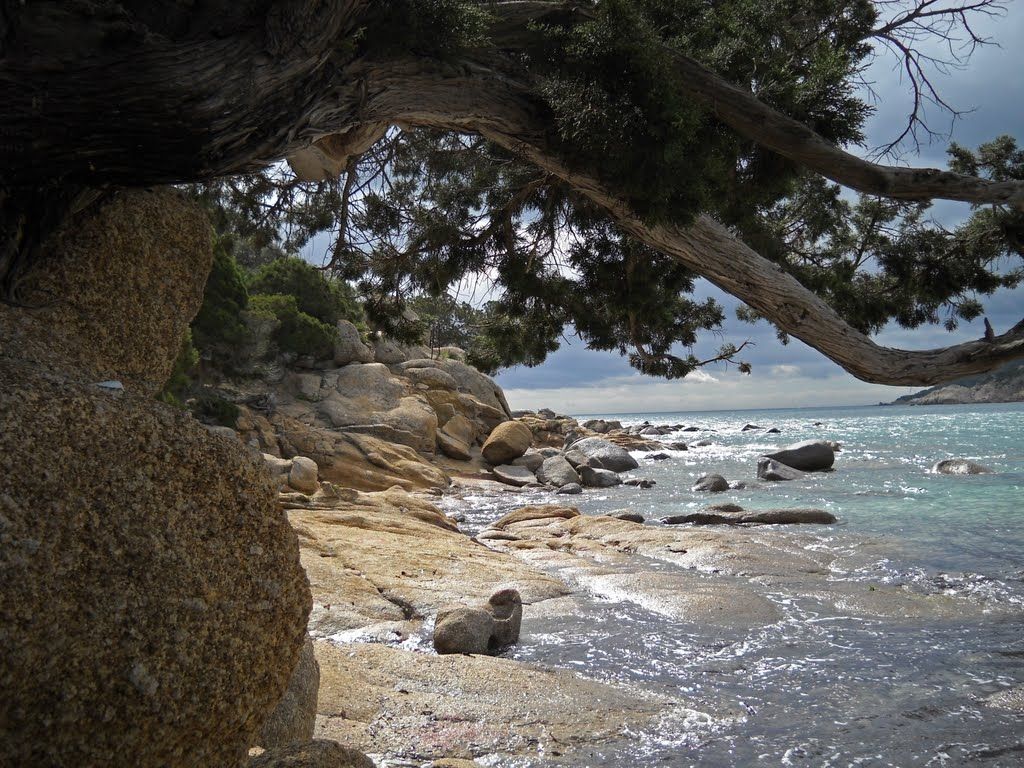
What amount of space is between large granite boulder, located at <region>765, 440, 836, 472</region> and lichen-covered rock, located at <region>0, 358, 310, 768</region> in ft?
74.8

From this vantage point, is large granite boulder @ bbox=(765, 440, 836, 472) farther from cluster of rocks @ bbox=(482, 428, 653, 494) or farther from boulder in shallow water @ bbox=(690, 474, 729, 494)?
cluster of rocks @ bbox=(482, 428, 653, 494)

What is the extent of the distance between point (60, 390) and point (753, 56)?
5.16 metres

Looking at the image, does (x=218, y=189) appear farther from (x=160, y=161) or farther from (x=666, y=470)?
(x=666, y=470)

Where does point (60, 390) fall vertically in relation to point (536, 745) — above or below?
above

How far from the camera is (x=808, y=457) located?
23016mm

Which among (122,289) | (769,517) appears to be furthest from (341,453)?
(122,289)

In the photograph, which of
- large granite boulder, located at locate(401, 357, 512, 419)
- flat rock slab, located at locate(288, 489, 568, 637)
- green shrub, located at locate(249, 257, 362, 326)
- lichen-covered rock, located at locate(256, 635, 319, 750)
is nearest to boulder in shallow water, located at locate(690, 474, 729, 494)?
large granite boulder, located at locate(401, 357, 512, 419)

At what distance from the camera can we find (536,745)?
12.3 ft

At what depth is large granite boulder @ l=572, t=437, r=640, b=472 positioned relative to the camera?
24.4m

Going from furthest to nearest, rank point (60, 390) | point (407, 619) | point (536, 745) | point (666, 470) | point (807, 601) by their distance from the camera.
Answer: point (666, 470) < point (807, 601) < point (407, 619) < point (536, 745) < point (60, 390)

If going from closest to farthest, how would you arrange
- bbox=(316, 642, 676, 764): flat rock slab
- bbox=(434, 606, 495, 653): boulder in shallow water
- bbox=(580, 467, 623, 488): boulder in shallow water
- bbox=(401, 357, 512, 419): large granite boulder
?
bbox=(316, 642, 676, 764): flat rock slab < bbox=(434, 606, 495, 653): boulder in shallow water < bbox=(580, 467, 623, 488): boulder in shallow water < bbox=(401, 357, 512, 419): large granite boulder

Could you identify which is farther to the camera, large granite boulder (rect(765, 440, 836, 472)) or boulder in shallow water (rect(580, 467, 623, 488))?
large granite boulder (rect(765, 440, 836, 472))

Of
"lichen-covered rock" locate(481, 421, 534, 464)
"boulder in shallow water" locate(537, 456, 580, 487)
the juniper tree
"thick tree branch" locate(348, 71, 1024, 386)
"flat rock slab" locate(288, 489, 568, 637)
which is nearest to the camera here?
the juniper tree

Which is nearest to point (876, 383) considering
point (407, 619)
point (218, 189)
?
point (407, 619)
